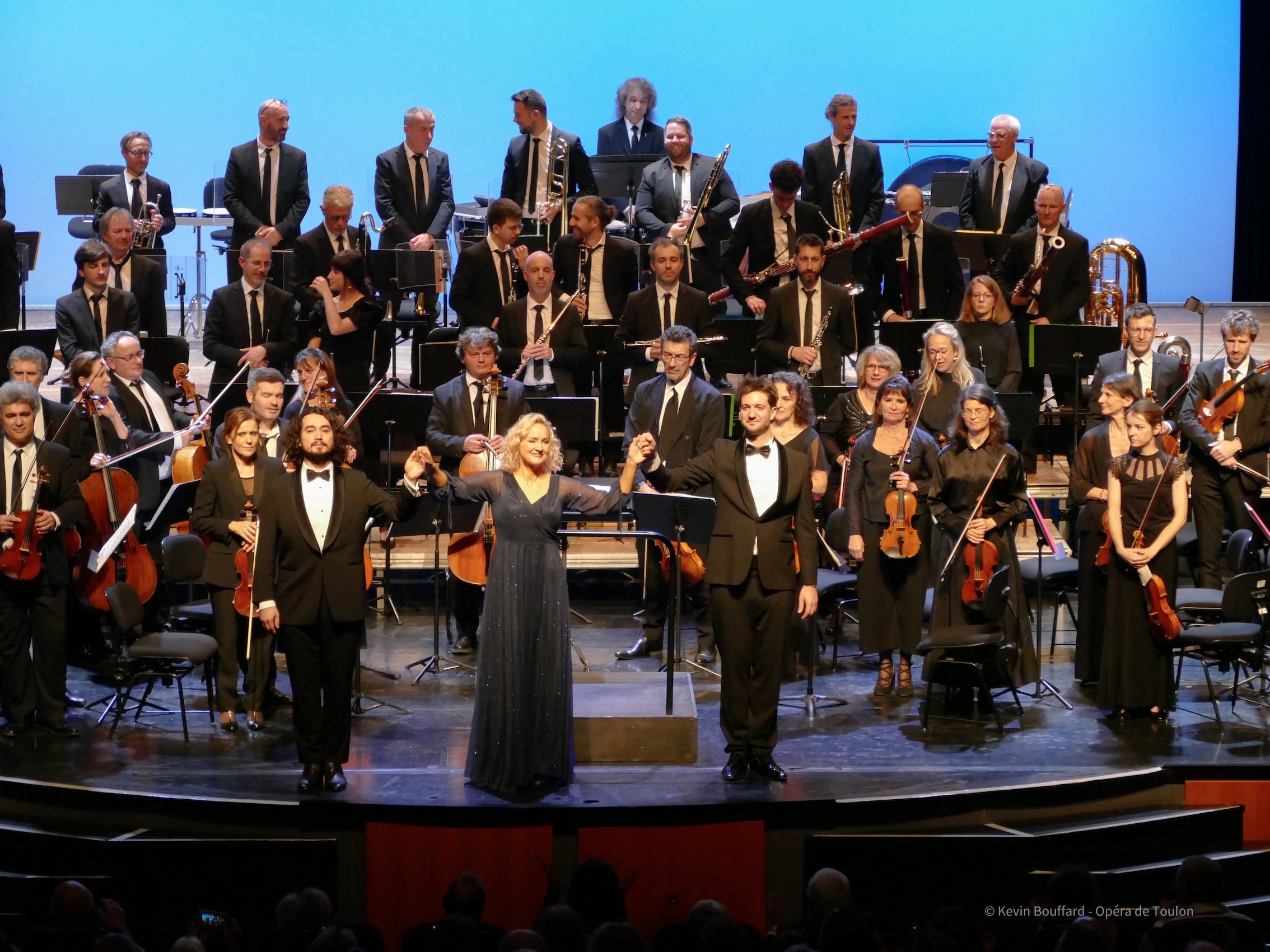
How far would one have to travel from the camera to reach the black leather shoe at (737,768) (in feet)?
17.1

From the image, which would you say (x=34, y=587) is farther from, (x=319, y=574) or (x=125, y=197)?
(x=125, y=197)

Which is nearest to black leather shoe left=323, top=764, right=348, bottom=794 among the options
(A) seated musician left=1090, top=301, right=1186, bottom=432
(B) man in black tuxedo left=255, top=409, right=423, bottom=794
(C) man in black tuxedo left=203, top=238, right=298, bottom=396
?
(B) man in black tuxedo left=255, top=409, right=423, bottom=794

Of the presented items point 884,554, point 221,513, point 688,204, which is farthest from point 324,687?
point 688,204

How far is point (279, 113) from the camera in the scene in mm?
8391

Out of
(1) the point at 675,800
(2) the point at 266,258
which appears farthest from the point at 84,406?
(1) the point at 675,800

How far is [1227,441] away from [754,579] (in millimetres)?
2928

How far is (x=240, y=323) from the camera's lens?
770 cm

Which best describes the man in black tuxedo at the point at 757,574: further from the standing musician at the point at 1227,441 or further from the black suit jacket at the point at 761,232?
the black suit jacket at the point at 761,232

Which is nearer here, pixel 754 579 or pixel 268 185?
pixel 754 579

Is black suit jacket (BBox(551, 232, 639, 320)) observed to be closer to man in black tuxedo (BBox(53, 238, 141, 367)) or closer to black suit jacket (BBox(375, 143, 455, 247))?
black suit jacket (BBox(375, 143, 455, 247))

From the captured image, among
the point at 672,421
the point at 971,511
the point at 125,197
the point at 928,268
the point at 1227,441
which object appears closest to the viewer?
the point at 971,511

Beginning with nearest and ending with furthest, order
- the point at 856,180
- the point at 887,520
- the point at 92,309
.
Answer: the point at 887,520 → the point at 92,309 → the point at 856,180

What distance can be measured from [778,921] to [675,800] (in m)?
0.50

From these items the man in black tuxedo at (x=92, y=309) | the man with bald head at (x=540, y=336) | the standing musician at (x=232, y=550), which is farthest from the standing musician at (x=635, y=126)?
the standing musician at (x=232, y=550)
